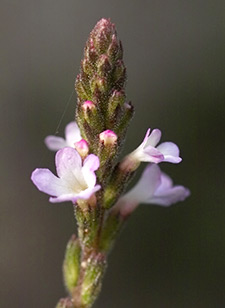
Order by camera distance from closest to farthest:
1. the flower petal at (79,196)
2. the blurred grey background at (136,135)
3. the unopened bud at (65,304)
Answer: the flower petal at (79,196)
the unopened bud at (65,304)
the blurred grey background at (136,135)

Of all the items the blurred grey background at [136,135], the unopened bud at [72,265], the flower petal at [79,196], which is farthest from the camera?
the blurred grey background at [136,135]

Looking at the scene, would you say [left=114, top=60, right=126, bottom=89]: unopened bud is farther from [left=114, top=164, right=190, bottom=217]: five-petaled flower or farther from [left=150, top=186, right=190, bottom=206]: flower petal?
[left=150, top=186, right=190, bottom=206]: flower petal

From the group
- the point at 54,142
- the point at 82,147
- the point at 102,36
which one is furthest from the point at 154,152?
the point at 54,142

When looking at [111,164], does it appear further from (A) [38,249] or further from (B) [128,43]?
(B) [128,43]

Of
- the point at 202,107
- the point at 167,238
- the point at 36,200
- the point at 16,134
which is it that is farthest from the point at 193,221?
the point at 16,134

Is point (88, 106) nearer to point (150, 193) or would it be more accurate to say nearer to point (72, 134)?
point (72, 134)

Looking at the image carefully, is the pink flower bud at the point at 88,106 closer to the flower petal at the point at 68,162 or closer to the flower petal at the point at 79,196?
the flower petal at the point at 68,162

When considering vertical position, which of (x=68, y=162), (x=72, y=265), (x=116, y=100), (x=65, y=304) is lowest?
(x=65, y=304)

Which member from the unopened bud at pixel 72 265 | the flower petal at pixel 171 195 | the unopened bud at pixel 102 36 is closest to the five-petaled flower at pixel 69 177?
the unopened bud at pixel 72 265
